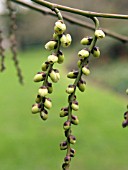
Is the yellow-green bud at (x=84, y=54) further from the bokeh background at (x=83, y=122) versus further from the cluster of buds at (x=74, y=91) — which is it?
the bokeh background at (x=83, y=122)

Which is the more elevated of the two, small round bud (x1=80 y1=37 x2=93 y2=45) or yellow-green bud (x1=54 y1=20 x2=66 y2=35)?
small round bud (x1=80 y1=37 x2=93 y2=45)

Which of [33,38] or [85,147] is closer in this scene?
[85,147]

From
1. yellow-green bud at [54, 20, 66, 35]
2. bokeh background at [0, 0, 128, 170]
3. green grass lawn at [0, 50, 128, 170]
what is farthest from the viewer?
bokeh background at [0, 0, 128, 170]

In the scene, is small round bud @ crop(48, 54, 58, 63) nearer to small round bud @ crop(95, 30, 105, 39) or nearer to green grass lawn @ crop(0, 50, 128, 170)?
small round bud @ crop(95, 30, 105, 39)

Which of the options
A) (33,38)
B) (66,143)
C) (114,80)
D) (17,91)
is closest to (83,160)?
(66,143)

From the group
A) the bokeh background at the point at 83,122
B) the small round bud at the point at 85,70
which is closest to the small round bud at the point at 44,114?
the small round bud at the point at 85,70

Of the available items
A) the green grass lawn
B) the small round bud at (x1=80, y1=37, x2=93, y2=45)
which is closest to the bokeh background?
the green grass lawn

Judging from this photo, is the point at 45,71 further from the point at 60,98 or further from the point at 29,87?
the point at 29,87

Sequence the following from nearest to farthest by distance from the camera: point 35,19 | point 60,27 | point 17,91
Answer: point 60,27 < point 17,91 < point 35,19

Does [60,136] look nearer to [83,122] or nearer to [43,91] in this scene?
[83,122]
